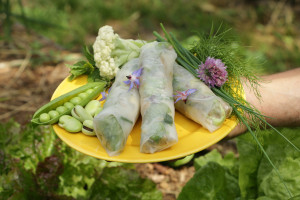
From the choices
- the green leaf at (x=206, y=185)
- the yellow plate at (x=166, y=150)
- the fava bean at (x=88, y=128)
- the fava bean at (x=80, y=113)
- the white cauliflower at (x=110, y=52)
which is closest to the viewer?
the yellow plate at (x=166, y=150)

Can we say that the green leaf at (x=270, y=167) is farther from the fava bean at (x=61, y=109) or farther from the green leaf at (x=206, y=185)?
the fava bean at (x=61, y=109)

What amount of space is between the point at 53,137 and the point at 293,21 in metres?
5.66

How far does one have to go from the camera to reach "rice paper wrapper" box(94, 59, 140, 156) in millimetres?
1793

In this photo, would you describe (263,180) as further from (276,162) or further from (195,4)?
(195,4)

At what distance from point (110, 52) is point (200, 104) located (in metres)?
0.81

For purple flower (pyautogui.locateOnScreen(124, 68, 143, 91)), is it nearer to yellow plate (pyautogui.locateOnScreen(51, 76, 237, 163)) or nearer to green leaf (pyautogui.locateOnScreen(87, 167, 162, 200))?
yellow plate (pyautogui.locateOnScreen(51, 76, 237, 163))

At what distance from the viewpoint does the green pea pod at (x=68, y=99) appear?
6.75 ft

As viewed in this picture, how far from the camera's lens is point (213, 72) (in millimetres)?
2145

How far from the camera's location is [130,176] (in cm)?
299

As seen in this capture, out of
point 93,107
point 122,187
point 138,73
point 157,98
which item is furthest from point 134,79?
point 122,187

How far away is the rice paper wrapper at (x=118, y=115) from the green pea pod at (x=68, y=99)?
12 centimetres

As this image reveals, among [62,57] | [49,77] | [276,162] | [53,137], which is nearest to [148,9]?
[62,57]

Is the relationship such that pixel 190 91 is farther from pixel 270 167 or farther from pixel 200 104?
pixel 270 167

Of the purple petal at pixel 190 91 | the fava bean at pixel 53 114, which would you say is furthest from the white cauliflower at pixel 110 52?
→ the purple petal at pixel 190 91
